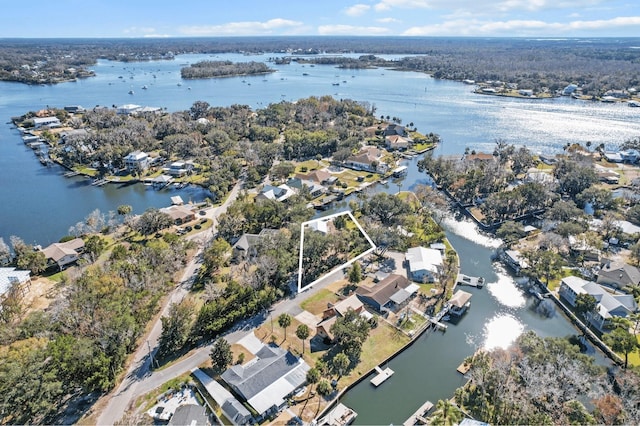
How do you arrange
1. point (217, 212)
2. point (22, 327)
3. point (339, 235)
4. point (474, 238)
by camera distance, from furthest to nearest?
1. point (217, 212)
2. point (474, 238)
3. point (339, 235)
4. point (22, 327)

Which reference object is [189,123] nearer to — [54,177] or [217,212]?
[54,177]

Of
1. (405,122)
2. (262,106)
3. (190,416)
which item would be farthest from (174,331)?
(262,106)

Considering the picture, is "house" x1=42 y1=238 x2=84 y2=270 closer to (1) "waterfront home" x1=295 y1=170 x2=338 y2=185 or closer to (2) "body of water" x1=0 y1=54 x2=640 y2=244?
(2) "body of water" x1=0 y1=54 x2=640 y2=244

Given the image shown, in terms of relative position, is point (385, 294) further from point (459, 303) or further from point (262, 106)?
point (262, 106)

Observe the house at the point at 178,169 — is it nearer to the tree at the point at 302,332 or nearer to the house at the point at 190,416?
the tree at the point at 302,332

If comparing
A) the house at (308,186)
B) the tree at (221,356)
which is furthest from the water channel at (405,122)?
the house at (308,186)

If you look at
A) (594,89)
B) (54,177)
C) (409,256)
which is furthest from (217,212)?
(594,89)

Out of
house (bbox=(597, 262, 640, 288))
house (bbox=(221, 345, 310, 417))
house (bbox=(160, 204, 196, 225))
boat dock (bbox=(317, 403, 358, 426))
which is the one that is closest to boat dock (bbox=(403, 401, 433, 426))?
boat dock (bbox=(317, 403, 358, 426))
